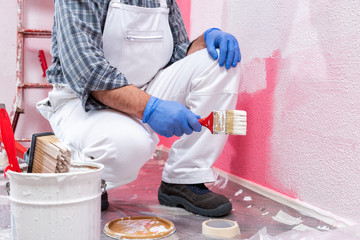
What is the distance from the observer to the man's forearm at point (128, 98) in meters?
1.12

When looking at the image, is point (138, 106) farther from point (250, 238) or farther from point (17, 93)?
point (17, 93)

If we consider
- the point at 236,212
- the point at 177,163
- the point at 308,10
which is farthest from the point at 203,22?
the point at 236,212

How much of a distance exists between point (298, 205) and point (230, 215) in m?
0.26

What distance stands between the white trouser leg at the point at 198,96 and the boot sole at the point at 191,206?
68 millimetres

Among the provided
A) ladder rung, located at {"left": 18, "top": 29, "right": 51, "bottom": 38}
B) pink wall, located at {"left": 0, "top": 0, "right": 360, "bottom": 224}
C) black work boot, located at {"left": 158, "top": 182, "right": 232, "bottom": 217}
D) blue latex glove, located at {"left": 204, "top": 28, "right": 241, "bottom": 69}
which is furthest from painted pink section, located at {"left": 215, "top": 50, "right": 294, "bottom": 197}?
ladder rung, located at {"left": 18, "top": 29, "right": 51, "bottom": 38}

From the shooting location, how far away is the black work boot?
1.26 meters

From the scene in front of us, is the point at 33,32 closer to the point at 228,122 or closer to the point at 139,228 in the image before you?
the point at 139,228

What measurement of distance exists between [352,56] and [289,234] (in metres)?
0.55

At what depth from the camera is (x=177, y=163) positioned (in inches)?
53.7

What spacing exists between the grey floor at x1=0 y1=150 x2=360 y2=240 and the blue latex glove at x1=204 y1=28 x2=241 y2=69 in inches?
20.7

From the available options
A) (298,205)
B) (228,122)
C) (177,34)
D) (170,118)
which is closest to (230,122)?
(228,122)

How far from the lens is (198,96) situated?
1311 mm

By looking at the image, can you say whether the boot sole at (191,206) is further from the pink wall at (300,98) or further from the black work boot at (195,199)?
the pink wall at (300,98)

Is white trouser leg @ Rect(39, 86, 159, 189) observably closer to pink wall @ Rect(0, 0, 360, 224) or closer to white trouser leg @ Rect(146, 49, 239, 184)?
white trouser leg @ Rect(146, 49, 239, 184)
